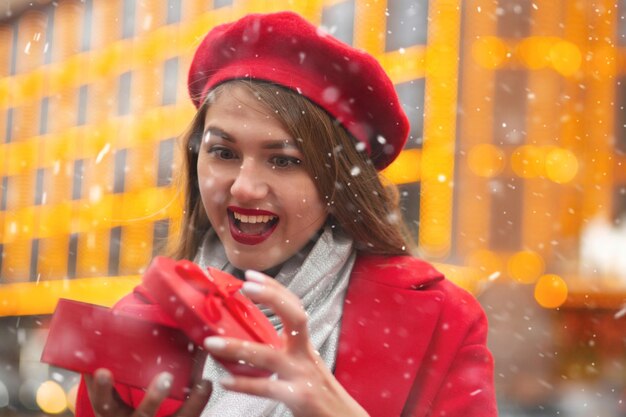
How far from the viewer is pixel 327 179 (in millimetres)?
2570

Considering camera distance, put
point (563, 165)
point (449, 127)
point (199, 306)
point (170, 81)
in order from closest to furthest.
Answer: point (199, 306), point (449, 127), point (563, 165), point (170, 81)

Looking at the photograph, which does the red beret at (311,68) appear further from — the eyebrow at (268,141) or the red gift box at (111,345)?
the red gift box at (111,345)

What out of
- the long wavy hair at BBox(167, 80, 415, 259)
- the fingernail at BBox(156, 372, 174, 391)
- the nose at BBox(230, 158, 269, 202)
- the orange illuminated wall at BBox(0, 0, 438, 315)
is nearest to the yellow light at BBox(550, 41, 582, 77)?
the orange illuminated wall at BBox(0, 0, 438, 315)

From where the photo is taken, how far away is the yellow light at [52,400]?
1220 inches

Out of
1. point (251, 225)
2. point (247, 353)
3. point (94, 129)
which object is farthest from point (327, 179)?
point (94, 129)

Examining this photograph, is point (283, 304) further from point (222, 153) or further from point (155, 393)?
point (222, 153)

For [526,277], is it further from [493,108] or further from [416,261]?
[416,261]

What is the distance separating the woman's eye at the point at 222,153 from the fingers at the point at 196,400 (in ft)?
2.15

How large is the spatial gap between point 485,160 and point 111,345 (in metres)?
19.2

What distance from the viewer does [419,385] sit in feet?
8.25

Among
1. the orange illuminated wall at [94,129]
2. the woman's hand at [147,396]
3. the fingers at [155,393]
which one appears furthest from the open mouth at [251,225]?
the orange illuminated wall at [94,129]

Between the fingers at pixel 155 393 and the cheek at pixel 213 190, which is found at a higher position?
the cheek at pixel 213 190

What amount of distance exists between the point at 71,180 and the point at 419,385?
30220mm

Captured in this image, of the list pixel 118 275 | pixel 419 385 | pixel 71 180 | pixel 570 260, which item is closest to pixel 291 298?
pixel 419 385
